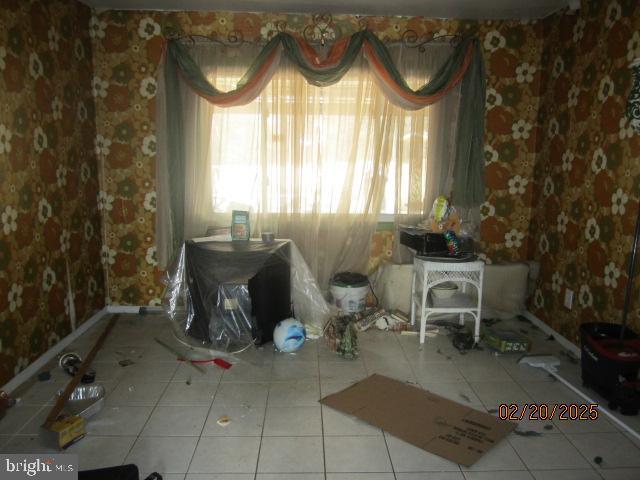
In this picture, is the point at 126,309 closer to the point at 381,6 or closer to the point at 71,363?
the point at 71,363

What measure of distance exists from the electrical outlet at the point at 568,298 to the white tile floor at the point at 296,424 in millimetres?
332

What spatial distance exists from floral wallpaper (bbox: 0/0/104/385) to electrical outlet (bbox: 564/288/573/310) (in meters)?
3.33

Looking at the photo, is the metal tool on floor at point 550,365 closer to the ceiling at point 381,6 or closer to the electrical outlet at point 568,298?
the electrical outlet at point 568,298

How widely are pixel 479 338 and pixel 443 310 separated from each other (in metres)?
0.35

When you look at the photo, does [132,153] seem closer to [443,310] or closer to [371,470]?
[443,310]

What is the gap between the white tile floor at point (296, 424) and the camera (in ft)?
6.01

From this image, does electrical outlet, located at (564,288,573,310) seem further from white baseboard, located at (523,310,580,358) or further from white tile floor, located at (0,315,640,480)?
white tile floor, located at (0,315,640,480)

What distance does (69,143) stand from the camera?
9.98ft

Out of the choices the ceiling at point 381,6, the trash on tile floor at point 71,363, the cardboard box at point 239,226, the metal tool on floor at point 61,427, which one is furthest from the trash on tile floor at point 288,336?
the ceiling at point 381,6

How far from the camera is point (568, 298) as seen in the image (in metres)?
3.07

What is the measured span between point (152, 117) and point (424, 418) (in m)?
2.81

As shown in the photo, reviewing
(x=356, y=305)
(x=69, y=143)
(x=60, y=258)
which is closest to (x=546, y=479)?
(x=356, y=305)

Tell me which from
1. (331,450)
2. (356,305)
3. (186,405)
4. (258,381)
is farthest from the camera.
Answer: (356,305)

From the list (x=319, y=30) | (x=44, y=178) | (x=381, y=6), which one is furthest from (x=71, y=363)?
(x=381, y=6)
